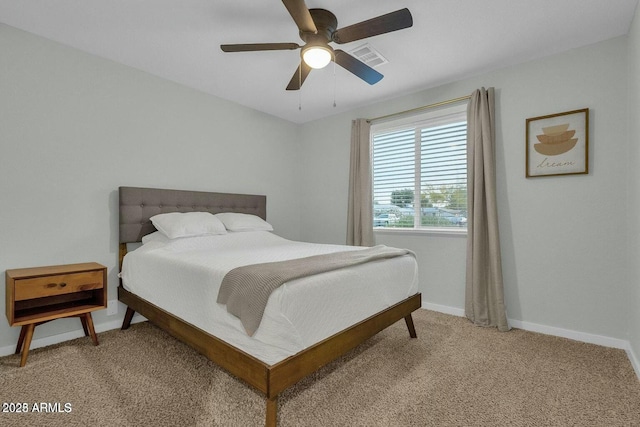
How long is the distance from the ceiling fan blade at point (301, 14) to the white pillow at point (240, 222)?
6.60 feet

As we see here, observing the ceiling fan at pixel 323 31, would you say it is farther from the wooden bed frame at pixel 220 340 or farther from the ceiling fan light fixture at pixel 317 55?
the wooden bed frame at pixel 220 340

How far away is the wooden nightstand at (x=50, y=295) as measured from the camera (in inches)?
81.4

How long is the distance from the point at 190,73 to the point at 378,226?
2.69m

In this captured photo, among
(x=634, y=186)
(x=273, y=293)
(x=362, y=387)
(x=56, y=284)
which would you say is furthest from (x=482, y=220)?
(x=56, y=284)

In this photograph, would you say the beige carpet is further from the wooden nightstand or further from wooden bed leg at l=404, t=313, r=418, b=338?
the wooden nightstand

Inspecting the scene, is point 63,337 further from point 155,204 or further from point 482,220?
point 482,220

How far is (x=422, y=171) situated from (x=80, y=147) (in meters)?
3.35

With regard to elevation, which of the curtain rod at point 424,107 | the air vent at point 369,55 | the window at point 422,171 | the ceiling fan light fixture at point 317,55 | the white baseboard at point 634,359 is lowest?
the white baseboard at point 634,359

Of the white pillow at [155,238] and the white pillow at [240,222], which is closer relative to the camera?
the white pillow at [155,238]

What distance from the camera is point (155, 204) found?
118 inches

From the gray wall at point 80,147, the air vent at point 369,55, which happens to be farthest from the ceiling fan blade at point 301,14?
the gray wall at point 80,147

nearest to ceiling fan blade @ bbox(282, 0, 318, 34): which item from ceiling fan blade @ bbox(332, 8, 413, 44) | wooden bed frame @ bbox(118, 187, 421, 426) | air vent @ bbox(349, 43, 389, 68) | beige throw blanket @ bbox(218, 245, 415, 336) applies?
ceiling fan blade @ bbox(332, 8, 413, 44)

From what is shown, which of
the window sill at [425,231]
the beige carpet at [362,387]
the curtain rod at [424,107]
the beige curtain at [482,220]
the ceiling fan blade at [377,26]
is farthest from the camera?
the window sill at [425,231]

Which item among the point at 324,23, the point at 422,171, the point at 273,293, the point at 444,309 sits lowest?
the point at 444,309
